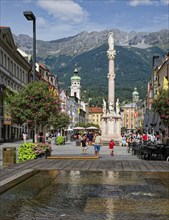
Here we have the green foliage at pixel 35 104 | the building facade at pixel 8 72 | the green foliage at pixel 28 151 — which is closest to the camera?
the green foliage at pixel 28 151

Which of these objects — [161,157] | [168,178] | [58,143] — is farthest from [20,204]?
[58,143]

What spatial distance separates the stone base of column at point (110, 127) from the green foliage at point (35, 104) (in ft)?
72.1

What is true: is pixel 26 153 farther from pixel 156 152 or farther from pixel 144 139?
pixel 144 139

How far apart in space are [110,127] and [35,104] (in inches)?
951

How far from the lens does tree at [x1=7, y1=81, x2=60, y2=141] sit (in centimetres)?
2898

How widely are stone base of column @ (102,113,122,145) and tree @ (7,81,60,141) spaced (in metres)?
22.0

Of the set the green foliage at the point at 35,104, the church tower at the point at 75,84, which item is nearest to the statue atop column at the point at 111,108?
the green foliage at the point at 35,104

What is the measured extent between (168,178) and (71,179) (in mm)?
3554

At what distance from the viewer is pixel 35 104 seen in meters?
29.5

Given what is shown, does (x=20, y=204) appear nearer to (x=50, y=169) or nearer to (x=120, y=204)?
(x=120, y=204)

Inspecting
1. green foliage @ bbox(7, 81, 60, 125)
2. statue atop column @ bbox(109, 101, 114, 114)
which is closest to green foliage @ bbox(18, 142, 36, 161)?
green foliage @ bbox(7, 81, 60, 125)

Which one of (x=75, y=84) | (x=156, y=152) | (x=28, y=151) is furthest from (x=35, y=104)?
(x=75, y=84)

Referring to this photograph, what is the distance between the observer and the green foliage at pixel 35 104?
28969 millimetres

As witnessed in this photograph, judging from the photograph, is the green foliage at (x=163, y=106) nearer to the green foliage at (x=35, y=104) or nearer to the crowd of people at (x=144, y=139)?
the crowd of people at (x=144, y=139)
